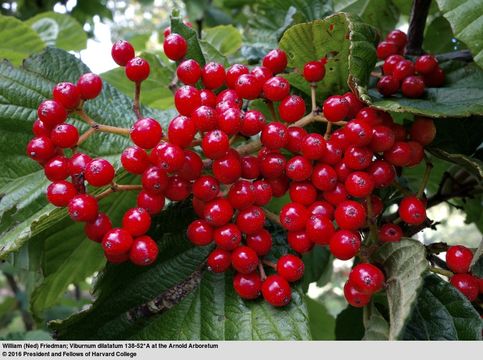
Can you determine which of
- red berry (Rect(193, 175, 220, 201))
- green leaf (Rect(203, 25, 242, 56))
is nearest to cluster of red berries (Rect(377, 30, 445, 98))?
red berry (Rect(193, 175, 220, 201))

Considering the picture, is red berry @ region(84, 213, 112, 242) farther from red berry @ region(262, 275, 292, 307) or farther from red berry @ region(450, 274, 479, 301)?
red berry @ region(450, 274, 479, 301)

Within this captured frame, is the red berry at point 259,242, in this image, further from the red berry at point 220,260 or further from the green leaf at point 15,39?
the green leaf at point 15,39

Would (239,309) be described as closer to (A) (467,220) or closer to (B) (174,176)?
(B) (174,176)

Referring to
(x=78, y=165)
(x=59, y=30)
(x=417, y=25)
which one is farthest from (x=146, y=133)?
A: (x=59, y=30)

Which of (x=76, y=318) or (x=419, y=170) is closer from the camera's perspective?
(x=76, y=318)

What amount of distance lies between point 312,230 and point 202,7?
3068mm

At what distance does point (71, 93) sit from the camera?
50.5 inches

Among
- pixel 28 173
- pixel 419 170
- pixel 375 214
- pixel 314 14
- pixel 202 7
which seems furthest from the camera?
pixel 202 7

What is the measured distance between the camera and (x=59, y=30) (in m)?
2.87

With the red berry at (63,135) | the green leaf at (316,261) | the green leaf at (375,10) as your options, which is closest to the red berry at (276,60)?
the red berry at (63,135)

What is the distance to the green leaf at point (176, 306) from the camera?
1.26 m

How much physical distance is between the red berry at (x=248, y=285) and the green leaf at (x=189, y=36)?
65 cm

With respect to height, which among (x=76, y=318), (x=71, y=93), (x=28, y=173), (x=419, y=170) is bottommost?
(x=419, y=170)

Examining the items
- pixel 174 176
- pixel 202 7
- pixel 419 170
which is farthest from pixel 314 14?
pixel 202 7
